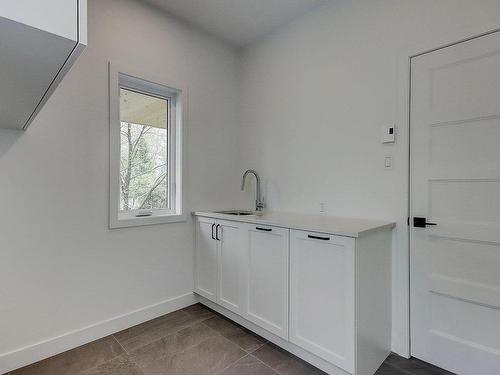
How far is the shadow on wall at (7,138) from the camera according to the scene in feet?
5.68

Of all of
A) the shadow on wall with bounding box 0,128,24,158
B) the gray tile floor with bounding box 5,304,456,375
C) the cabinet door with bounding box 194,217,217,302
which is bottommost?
the gray tile floor with bounding box 5,304,456,375

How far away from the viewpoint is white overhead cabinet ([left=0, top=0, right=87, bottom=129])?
24.4 inches

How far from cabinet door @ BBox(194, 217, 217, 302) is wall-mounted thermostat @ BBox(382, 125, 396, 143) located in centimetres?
156

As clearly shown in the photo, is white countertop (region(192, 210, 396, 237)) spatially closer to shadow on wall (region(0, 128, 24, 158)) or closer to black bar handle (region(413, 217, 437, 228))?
black bar handle (region(413, 217, 437, 228))

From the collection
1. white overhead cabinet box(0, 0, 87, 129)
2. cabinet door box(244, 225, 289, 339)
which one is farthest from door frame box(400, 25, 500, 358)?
white overhead cabinet box(0, 0, 87, 129)

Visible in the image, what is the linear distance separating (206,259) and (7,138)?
68.2 inches

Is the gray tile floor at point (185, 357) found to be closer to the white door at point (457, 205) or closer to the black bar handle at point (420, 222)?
the white door at point (457, 205)

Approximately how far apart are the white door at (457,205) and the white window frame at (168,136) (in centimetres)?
195

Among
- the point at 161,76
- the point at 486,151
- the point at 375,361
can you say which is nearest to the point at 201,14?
the point at 161,76

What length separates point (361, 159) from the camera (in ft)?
Result: 6.96

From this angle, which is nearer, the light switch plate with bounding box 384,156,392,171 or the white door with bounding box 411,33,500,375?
the white door with bounding box 411,33,500,375

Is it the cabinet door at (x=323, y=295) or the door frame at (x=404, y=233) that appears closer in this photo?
the cabinet door at (x=323, y=295)

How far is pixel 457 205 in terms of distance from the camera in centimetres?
171

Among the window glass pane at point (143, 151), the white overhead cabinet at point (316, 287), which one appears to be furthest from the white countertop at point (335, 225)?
the window glass pane at point (143, 151)
